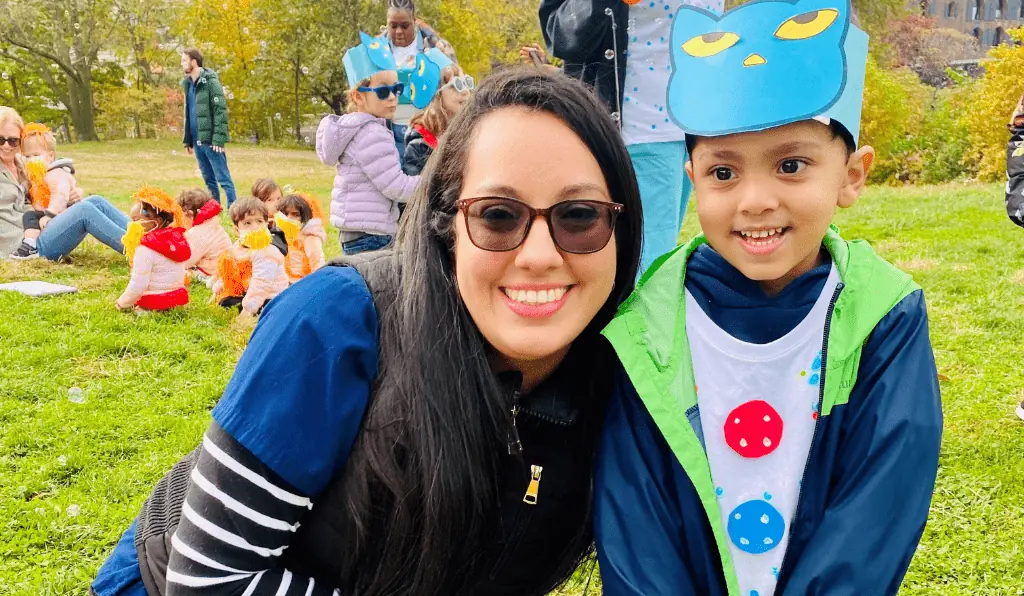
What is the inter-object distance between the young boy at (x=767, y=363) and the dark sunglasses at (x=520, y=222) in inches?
10.2

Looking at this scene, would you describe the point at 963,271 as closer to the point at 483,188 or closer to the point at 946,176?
the point at 483,188

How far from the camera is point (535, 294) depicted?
1.49 meters

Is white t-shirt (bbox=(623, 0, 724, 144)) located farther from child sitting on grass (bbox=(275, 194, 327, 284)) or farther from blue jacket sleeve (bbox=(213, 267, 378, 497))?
child sitting on grass (bbox=(275, 194, 327, 284))

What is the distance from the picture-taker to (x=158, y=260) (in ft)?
18.4

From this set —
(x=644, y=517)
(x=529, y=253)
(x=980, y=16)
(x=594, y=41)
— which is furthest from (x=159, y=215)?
(x=980, y=16)

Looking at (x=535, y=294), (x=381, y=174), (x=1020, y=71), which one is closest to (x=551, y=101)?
(x=535, y=294)

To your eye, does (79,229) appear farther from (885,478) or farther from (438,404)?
(885,478)

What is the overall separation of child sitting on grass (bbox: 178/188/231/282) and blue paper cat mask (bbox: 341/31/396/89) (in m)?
2.18

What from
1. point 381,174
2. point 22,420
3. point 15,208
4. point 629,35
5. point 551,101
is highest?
point 629,35

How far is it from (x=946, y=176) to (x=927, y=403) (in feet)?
51.5

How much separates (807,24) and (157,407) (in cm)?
373

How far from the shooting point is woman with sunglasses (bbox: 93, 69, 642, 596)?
147 cm

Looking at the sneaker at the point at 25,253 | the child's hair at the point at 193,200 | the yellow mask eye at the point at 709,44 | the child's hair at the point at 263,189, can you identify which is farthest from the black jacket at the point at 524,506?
the sneaker at the point at 25,253

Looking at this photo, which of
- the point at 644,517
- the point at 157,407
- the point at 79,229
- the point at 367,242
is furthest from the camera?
the point at 79,229
